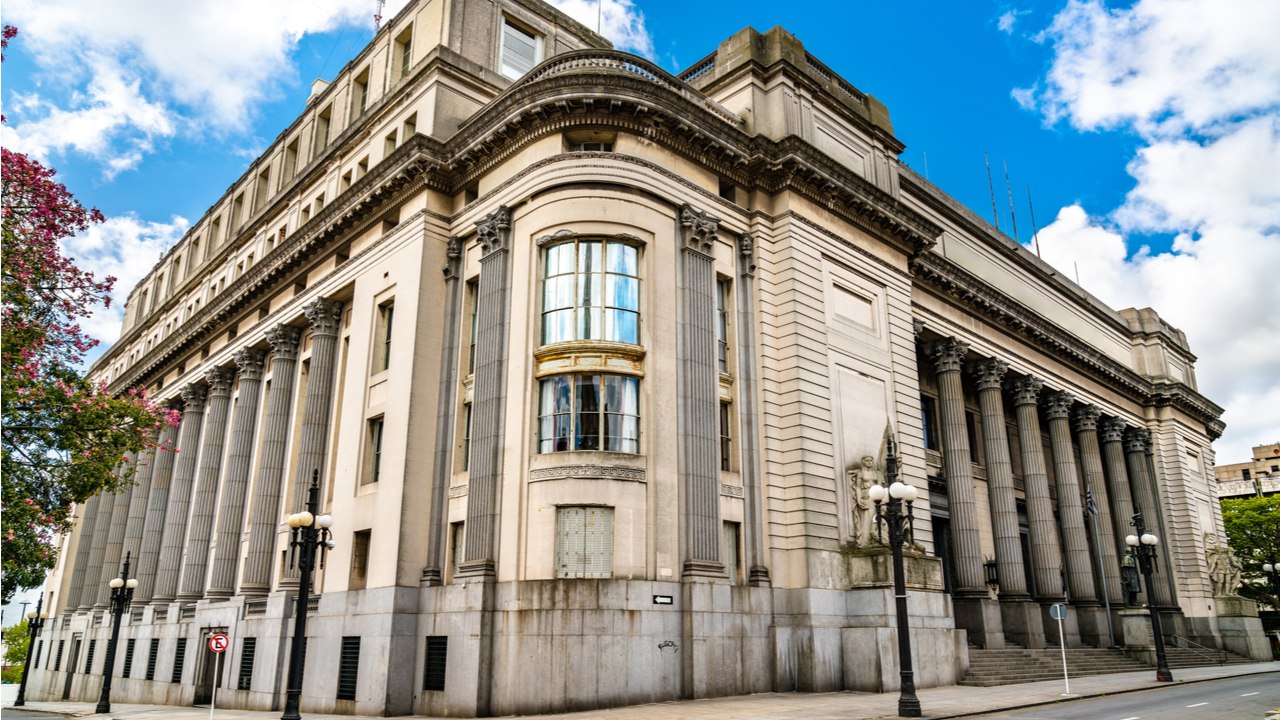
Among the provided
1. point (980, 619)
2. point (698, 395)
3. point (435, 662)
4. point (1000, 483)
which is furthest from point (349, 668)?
point (1000, 483)

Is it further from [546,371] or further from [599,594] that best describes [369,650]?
[546,371]

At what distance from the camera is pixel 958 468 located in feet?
129

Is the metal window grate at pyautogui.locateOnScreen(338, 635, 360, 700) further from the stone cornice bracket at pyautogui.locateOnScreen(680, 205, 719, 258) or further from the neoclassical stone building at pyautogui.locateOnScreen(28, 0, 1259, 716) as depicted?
the stone cornice bracket at pyautogui.locateOnScreen(680, 205, 719, 258)

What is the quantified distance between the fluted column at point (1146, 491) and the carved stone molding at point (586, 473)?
3990 cm

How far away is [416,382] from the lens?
29.0 meters

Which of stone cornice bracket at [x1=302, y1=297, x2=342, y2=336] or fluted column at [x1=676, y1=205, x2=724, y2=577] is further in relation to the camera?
stone cornice bracket at [x1=302, y1=297, x2=342, y2=336]

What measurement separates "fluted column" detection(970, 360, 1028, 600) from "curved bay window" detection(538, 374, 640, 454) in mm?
22556

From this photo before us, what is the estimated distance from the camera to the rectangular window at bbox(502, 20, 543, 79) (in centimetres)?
3728

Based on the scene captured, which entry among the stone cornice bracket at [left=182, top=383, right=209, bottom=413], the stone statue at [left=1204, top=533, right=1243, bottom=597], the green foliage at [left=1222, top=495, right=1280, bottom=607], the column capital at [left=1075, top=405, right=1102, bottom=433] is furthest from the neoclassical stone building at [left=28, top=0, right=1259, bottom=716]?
the green foliage at [left=1222, top=495, right=1280, bottom=607]

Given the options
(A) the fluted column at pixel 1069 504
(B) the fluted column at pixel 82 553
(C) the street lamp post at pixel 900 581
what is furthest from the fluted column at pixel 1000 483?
(B) the fluted column at pixel 82 553

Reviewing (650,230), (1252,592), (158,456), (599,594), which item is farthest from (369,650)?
A: (1252,592)

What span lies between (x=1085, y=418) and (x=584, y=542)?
36.9 metres

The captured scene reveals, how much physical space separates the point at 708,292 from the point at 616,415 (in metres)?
5.52

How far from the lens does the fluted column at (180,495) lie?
4325 cm
